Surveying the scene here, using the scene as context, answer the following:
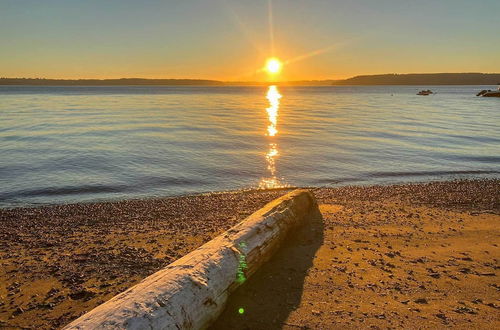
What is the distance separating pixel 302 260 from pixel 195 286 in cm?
262

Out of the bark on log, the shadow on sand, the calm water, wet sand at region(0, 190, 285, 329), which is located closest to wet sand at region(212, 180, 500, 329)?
the shadow on sand

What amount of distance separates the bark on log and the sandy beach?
0.34 m

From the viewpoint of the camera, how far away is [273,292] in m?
5.45

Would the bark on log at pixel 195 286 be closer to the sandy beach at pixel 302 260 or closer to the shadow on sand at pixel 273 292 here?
the shadow on sand at pixel 273 292

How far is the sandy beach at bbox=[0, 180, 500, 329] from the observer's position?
494 centimetres

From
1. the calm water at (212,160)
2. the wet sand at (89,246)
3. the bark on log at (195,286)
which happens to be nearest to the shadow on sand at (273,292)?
the bark on log at (195,286)

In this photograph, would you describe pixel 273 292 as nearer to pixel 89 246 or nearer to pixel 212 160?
pixel 89 246

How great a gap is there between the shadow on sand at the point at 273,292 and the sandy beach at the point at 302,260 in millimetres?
20

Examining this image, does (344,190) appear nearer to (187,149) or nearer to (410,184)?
(410,184)

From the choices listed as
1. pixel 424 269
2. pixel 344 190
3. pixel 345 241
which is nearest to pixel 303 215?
pixel 345 241

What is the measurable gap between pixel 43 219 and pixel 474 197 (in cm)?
1235

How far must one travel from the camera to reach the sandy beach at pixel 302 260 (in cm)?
494

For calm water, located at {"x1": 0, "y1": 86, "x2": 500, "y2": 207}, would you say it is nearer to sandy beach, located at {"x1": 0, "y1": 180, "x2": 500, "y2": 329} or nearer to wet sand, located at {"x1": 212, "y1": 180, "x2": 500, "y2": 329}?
sandy beach, located at {"x1": 0, "y1": 180, "x2": 500, "y2": 329}

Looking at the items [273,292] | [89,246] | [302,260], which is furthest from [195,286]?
[89,246]
